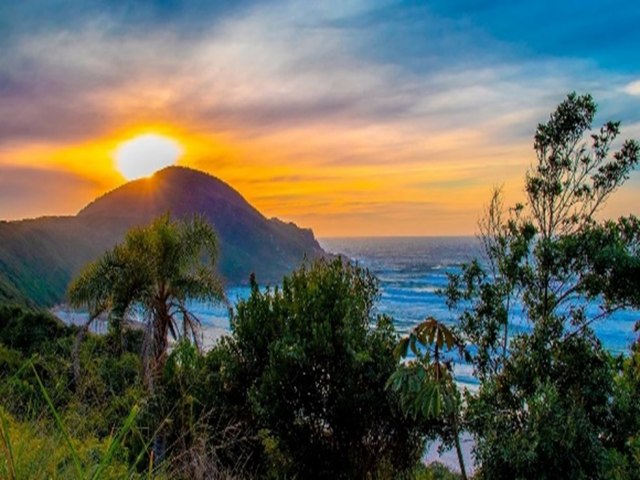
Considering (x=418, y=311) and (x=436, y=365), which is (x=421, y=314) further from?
(x=436, y=365)

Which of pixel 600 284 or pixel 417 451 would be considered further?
pixel 417 451

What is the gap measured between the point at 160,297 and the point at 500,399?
8703mm

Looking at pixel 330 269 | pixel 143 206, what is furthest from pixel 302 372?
pixel 143 206

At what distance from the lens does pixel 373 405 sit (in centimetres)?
983

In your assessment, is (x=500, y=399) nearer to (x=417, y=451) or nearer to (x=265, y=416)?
(x=417, y=451)

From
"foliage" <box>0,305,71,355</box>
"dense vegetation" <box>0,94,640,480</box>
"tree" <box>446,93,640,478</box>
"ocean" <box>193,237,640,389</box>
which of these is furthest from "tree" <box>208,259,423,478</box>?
"foliage" <box>0,305,71,355</box>

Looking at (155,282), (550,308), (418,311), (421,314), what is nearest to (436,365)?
(550,308)

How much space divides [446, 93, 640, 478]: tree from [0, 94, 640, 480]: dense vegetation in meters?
0.02

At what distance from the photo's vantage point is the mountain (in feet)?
191

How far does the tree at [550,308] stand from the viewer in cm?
747

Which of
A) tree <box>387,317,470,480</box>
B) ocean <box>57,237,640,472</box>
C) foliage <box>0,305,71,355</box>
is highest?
tree <box>387,317,470,480</box>

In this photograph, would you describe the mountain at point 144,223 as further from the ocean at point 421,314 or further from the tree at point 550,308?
the tree at point 550,308

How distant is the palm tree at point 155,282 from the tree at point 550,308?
23.6 feet

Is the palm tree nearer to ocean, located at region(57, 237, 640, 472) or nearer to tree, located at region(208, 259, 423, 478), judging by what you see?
ocean, located at region(57, 237, 640, 472)
